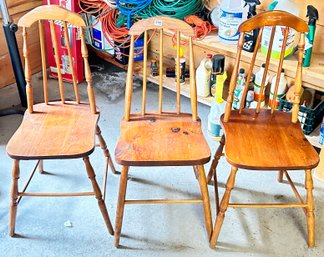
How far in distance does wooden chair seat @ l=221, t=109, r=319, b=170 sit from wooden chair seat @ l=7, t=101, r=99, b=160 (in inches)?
22.1

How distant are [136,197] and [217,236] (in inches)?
18.1

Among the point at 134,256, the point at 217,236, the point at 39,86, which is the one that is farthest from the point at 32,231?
the point at 39,86

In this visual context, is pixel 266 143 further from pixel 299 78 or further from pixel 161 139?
pixel 161 139

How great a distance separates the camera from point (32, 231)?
1.71m

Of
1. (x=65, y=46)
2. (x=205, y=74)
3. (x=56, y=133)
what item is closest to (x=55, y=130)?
(x=56, y=133)

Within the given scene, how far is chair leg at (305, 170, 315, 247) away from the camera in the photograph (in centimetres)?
152

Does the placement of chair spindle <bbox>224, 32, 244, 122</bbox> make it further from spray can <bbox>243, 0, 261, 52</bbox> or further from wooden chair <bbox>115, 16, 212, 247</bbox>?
spray can <bbox>243, 0, 261, 52</bbox>

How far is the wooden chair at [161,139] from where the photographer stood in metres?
1.46

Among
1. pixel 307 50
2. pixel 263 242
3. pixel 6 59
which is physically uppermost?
pixel 307 50

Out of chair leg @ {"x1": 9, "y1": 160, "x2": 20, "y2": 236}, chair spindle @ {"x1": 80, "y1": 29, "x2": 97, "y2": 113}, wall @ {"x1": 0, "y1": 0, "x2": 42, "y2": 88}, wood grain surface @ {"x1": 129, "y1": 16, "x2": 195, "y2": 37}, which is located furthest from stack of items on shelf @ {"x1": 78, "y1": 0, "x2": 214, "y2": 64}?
chair leg @ {"x1": 9, "y1": 160, "x2": 20, "y2": 236}

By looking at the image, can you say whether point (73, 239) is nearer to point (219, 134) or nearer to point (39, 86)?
point (219, 134)

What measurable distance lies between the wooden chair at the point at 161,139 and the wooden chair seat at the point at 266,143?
4.8 inches

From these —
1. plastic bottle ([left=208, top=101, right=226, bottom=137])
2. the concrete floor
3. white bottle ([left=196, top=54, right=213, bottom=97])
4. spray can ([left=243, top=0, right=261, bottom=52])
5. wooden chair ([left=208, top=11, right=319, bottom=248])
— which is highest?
spray can ([left=243, top=0, right=261, bottom=52])

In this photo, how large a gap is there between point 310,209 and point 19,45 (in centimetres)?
220
